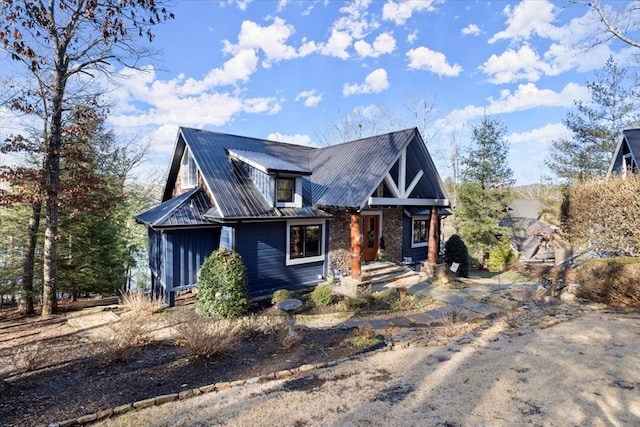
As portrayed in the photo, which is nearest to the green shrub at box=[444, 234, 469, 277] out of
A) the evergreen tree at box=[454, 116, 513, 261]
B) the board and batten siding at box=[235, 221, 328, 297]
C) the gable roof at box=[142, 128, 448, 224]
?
the gable roof at box=[142, 128, 448, 224]

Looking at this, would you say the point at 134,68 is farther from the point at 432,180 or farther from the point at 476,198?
the point at 476,198

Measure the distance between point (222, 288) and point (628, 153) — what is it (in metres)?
A: 22.0

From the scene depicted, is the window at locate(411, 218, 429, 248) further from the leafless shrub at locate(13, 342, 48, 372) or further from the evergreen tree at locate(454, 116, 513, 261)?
the leafless shrub at locate(13, 342, 48, 372)

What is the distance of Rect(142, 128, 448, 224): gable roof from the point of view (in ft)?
37.1

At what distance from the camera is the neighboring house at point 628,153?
1577 centimetres

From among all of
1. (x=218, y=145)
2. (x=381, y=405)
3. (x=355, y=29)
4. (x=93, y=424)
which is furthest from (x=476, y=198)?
(x=93, y=424)

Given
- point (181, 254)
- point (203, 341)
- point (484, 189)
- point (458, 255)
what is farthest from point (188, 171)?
point (484, 189)

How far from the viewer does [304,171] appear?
38.7ft

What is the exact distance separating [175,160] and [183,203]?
4.22 m

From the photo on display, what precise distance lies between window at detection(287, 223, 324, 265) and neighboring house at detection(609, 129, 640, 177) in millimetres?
14104

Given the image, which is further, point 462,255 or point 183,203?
point 462,255

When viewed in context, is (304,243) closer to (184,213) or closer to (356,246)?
(356,246)

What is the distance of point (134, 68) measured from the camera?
1054 cm

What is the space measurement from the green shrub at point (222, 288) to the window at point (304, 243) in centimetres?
291
